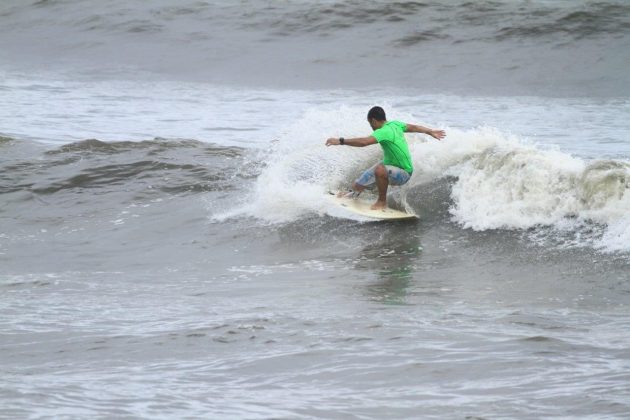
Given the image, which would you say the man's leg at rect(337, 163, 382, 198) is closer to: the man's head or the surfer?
the surfer

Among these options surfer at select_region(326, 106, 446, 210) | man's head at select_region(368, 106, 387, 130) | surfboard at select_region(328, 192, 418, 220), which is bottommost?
surfboard at select_region(328, 192, 418, 220)

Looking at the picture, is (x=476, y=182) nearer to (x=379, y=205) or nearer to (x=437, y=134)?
(x=437, y=134)

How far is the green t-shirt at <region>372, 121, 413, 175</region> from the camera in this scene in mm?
11352

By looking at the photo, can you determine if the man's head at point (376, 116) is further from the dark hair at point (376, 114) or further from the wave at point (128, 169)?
the wave at point (128, 169)

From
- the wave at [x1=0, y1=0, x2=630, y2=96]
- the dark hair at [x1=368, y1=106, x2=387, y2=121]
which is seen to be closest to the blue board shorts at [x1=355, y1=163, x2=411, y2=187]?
the dark hair at [x1=368, y1=106, x2=387, y2=121]

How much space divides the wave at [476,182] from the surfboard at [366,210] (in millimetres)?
172

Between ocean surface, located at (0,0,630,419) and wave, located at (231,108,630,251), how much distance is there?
0.03 meters

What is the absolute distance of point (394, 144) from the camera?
37.5 ft

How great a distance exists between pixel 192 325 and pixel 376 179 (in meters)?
4.72

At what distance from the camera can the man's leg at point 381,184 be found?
11.5 metres

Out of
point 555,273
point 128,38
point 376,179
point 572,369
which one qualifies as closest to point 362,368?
point 572,369

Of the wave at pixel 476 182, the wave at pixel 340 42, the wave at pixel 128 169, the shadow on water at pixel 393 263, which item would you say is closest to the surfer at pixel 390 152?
the wave at pixel 476 182

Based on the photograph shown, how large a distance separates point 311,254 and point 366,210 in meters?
1.40

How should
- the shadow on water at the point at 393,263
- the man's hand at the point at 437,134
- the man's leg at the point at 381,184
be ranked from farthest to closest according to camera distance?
the man's leg at the point at 381,184 → the man's hand at the point at 437,134 → the shadow on water at the point at 393,263
